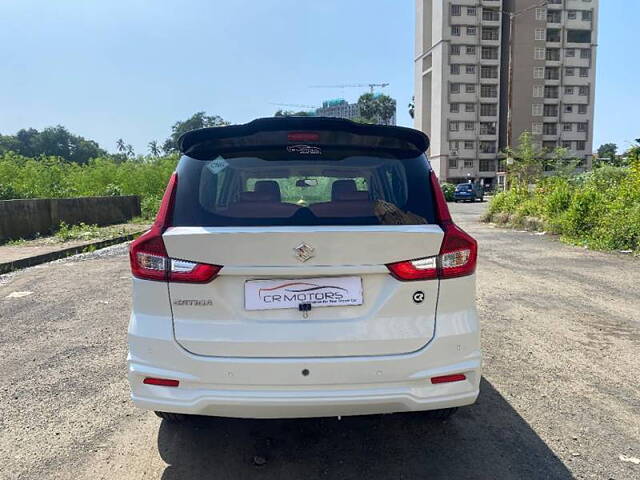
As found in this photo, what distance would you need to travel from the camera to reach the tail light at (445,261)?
232cm

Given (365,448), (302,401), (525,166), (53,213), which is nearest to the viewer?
(302,401)

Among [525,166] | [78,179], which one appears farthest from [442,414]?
[525,166]

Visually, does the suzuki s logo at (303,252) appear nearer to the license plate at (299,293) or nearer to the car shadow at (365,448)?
the license plate at (299,293)

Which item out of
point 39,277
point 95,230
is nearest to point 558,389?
point 39,277

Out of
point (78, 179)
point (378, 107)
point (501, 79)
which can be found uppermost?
point (378, 107)

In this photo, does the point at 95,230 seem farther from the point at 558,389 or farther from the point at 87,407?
the point at 558,389

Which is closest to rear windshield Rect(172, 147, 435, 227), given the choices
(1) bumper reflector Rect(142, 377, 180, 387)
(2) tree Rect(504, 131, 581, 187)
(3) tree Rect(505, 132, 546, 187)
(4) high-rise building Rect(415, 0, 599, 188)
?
(1) bumper reflector Rect(142, 377, 180, 387)

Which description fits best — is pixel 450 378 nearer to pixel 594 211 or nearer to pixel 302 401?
pixel 302 401

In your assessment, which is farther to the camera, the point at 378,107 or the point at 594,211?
the point at 378,107

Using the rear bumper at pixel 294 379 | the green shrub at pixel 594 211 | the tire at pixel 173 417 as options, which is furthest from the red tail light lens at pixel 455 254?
the green shrub at pixel 594 211

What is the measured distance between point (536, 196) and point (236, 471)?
15.2 metres

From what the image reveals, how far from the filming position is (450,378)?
7.77 ft

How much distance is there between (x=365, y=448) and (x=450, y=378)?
0.77m

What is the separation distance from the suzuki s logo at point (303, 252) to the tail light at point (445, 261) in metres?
0.37
